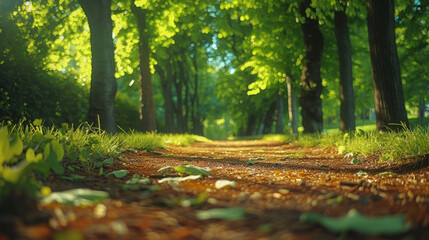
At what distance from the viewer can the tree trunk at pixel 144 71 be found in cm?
1045

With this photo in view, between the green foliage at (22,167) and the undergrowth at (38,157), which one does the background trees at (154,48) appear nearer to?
the undergrowth at (38,157)

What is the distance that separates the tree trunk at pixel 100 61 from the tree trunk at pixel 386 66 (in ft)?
17.6

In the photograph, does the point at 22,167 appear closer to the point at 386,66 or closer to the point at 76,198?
the point at 76,198

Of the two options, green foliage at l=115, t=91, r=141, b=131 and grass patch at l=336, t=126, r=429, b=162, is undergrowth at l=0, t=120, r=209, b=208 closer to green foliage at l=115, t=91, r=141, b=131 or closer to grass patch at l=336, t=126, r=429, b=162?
grass patch at l=336, t=126, r=429, b=162

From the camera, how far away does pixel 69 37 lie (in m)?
10.4

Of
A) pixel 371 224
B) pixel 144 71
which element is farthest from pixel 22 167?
pixel 144 71

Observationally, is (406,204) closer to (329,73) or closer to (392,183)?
(392,183)

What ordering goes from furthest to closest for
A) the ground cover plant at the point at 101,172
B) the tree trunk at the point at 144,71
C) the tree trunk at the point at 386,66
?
the tree trunk at the point at 144,71 < the tree trunk at the point at 386,66 < the ground cover plant at the point at 101,172

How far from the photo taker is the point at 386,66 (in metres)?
6.06

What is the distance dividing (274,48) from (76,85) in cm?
720

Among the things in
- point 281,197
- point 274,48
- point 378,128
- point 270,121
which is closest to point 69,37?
point 274,48

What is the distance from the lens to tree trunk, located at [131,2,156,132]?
10445 millimetres

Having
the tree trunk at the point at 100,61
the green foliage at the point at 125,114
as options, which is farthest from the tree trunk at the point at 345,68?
the green foliage at the point at 125,114

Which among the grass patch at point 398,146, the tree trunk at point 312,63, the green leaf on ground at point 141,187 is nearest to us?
the green leaf on ground at point 141,187
